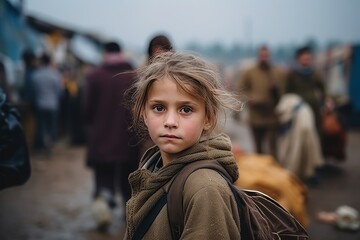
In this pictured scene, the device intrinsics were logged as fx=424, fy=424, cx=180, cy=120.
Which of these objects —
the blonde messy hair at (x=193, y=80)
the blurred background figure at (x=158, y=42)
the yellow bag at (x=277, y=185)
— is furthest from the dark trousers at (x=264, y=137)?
the blonde messy hair at (x=193, y=80)

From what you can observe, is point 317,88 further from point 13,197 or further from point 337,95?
point 337,95

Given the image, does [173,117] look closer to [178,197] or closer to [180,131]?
[180,131]

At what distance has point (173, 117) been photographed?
153 cm

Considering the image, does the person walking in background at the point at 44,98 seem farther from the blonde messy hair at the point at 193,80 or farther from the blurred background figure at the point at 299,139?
the blonde messy hair at the point at 193,80

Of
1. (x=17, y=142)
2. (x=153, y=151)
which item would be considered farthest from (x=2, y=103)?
(x=153, y=151)

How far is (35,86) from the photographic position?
886 cm

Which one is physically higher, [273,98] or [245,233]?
[245,233]

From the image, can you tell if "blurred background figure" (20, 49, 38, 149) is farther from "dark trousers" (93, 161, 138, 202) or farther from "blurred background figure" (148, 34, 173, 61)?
"blurred background figure" (148, 34, 173, 61)

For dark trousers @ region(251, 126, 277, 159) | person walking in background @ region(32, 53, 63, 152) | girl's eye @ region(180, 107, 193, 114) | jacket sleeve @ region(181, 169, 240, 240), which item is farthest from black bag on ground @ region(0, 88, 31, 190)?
person walking in background @ region(32, 53, 63, 152)

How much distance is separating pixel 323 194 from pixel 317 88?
5.95ft

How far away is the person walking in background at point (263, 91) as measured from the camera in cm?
695

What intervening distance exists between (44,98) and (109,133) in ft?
15.2

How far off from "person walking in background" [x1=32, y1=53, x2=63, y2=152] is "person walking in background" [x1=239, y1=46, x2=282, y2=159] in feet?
13.6

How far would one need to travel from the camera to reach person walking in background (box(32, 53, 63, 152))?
8.84 metres
